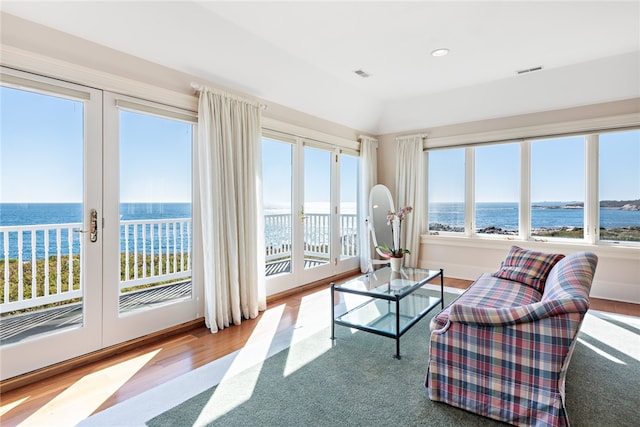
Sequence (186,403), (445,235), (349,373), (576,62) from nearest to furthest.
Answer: (186,403) < (349,373) < (576,62) < (445,235)

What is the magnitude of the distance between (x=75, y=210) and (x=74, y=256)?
0.35 metres

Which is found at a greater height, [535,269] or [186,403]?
[535,269]

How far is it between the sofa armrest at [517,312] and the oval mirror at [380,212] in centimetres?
365

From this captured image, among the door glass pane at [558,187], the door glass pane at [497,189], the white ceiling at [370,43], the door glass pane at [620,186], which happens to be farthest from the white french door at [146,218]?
the door glass pane at [620,186]

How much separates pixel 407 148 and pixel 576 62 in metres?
2.30

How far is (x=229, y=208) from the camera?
3223 millimetres

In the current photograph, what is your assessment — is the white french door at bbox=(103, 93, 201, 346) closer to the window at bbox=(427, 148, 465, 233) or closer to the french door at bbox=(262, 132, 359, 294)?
the french door at bbox=(262, 132, 359, 294)

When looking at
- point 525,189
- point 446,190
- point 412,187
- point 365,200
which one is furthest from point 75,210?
point 525,189

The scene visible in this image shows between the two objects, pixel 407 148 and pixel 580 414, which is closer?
pixel 580 414

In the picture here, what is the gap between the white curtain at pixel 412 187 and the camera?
5270mm

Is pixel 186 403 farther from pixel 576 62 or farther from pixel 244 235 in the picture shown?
pixel 576 62

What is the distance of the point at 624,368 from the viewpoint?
2.31 metres

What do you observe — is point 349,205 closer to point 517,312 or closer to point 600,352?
point 600,352

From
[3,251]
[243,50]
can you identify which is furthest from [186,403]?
[243,50]
